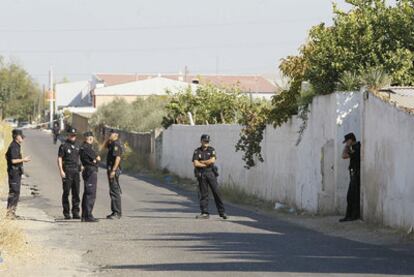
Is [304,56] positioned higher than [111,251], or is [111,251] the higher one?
[304,56]

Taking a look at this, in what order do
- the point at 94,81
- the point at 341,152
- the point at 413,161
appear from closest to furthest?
the point at 413,161
the point at 341,152
the point at 94,81

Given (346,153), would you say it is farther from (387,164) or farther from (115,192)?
(115,192)

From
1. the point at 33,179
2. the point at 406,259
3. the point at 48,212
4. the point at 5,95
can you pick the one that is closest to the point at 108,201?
the point at 48,212

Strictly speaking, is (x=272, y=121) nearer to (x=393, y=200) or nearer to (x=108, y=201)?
(x=108, y=201)

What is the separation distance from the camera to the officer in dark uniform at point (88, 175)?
63.6 ft

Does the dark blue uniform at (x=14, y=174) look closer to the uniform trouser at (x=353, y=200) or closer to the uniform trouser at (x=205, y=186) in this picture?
the uniform trouser at (x=205, y=186)

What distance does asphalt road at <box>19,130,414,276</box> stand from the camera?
12.2 metres

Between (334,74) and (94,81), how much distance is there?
354ft

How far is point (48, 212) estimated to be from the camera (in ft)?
72.9

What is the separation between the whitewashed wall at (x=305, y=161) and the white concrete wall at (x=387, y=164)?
143cm

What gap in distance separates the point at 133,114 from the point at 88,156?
4520cm

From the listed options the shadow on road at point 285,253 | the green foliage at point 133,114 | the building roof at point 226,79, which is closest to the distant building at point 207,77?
the building roof at point 226,79

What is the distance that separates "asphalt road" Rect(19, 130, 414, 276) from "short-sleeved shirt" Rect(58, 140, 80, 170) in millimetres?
1203

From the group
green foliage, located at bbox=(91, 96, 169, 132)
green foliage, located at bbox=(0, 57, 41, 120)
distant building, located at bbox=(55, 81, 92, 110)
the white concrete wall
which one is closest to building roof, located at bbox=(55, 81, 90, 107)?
distant building, located at bbox=(55, 81, 92, 110)
